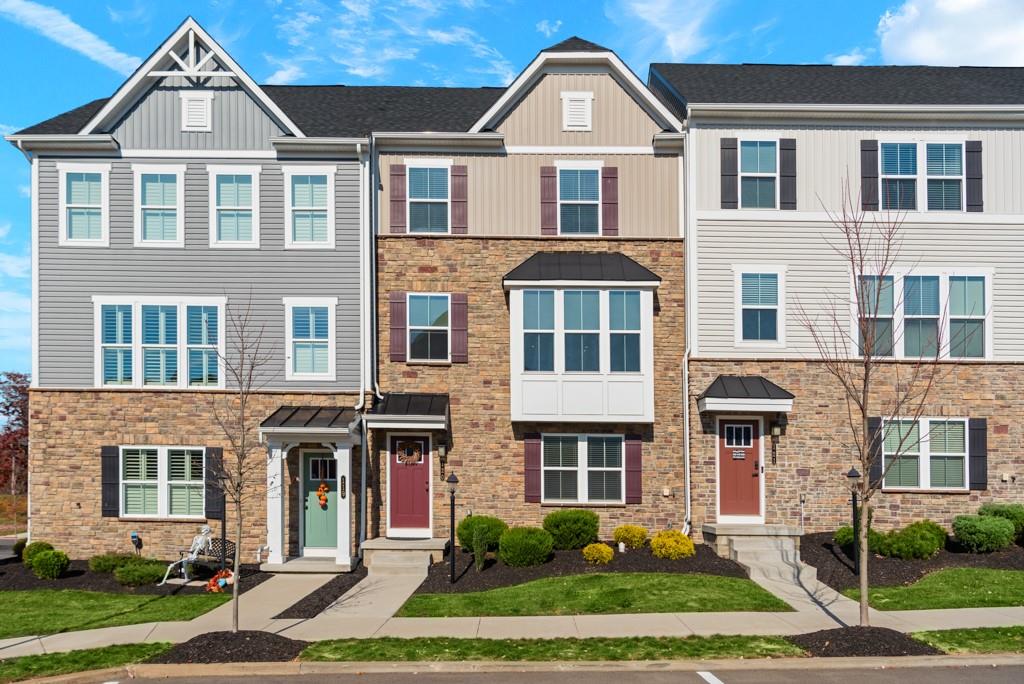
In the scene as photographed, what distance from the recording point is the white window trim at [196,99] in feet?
63.2

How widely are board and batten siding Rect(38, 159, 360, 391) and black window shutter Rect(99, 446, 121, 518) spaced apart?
1599mm

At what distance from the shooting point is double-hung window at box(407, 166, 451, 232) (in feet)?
65.0

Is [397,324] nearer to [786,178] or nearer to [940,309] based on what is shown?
[786,178]

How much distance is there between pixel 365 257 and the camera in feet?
62.6

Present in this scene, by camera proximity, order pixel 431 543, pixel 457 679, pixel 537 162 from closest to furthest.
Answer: pixel 457 679, pixel 431 543, pixel 537 162

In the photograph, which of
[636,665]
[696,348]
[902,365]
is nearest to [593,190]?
[696,348]

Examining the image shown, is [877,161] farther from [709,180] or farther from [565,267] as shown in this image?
[565,267]

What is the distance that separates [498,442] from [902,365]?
29.1 feet

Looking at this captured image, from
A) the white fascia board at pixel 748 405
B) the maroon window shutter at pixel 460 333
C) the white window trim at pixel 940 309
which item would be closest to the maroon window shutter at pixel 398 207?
the maroon window shutter at pixel 460 333

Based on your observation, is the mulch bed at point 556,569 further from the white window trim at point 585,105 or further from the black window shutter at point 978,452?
the white window trim at point 585,105

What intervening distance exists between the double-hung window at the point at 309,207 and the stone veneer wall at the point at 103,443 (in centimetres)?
338

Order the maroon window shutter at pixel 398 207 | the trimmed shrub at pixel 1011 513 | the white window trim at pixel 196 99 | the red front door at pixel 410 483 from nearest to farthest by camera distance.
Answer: the trimmed shrub at pixel 1011 513 < the white window trim at pixel 196 99 < the red front door at pixel 410 483 < the maroon window shutter at pixel 398 207

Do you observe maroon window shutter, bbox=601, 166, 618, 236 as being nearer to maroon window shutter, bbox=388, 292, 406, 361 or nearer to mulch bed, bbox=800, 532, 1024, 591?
maroon window shutter, bbox=388, 292, 406, 361

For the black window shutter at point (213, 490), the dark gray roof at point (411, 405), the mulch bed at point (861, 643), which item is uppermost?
the dark gray roof at point (411, 405)
